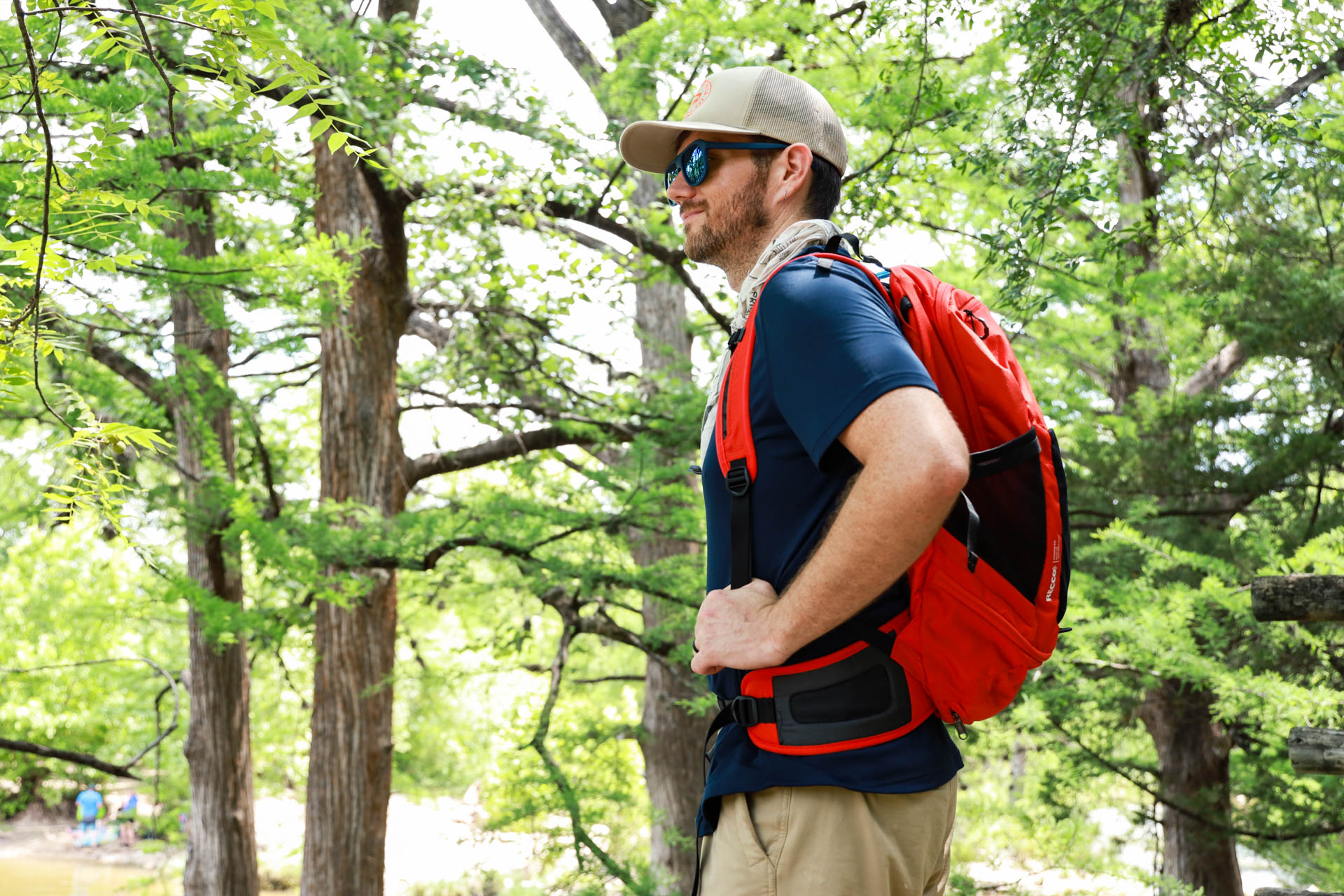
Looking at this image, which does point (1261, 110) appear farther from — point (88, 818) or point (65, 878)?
point (88, 818)

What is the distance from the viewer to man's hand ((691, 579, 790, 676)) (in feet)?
4.85

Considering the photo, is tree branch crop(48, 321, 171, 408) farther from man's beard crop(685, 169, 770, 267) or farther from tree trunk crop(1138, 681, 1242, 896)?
tree trunk crop(1138, 681, 1242, 896)

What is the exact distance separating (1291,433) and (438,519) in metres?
5.66

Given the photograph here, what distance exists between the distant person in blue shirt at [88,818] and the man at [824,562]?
84.3 ft

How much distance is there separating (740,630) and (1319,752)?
2.55 m

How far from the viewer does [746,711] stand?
1544 mm

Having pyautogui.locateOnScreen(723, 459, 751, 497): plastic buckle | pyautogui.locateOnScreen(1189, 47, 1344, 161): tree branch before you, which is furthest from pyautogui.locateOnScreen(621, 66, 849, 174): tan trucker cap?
pyautogui.locateOnScreen(1189, 47, 1344, 161): tree branch

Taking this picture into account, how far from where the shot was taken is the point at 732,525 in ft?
5.13

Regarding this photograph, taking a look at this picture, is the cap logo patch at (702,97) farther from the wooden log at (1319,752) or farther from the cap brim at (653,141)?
the wooden log at (1319,752)

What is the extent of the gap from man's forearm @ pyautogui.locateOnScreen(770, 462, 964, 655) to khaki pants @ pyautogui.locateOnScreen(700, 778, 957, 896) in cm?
24

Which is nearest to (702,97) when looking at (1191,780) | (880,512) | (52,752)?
(880,512)

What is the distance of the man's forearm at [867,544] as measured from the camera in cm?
134

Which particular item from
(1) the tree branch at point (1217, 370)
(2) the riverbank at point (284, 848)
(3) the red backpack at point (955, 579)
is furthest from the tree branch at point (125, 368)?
(2) the riverbank at point (284, 848)

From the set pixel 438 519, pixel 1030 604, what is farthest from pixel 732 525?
pixel 438 519
